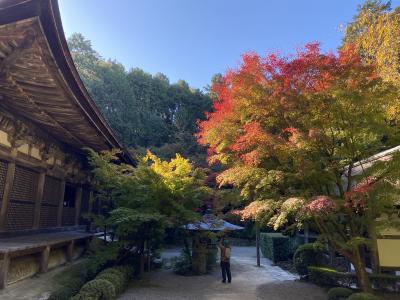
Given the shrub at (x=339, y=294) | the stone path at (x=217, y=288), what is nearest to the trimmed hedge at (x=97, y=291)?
the stone path at (x=217, y=288)

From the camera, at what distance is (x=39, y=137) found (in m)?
9.21

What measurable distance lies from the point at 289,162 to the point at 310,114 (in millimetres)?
1466

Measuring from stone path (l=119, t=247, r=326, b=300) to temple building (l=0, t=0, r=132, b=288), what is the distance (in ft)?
8.80

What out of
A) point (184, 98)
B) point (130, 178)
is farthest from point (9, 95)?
point (184, 98)

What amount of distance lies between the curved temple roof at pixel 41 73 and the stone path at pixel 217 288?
15.0ft

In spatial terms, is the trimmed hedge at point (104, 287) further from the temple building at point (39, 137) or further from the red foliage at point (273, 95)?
the red foliage at point (273, 95)

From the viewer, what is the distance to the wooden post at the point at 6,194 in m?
7.61

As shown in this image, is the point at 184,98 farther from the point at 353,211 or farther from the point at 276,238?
the point at 353,211

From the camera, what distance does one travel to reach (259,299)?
27.9 ft

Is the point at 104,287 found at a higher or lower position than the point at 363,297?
higher

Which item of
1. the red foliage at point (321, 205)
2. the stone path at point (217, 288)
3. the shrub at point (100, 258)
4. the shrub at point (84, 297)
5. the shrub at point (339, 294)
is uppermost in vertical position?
the red foliage at point (321, 205)

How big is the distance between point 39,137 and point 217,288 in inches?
268

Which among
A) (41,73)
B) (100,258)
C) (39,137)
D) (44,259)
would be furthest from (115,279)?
(41,73)

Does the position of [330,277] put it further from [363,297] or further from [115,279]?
[115,279]
